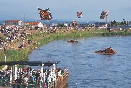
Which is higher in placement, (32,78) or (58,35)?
(32,78)

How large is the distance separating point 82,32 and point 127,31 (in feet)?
91.2

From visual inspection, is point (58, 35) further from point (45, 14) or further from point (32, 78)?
point (32, 78)

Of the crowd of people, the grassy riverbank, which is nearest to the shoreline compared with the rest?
the grassy riverbank

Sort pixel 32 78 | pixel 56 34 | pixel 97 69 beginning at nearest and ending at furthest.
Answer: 1. pixel 32 78
2. pixel 97 69
3. pixel 56 34

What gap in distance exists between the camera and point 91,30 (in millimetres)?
161500

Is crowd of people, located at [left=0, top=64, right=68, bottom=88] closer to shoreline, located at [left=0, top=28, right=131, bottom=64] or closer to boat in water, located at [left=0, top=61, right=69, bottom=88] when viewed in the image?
boat in water, located at [left=0, top=61, right=69, bottom=88]

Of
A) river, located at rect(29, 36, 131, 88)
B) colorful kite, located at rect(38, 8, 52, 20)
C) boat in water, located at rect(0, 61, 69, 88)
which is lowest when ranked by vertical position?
river, located at rect(29, 36, 131, 88)

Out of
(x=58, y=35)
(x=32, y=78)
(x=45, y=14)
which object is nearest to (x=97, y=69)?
(x=45, y=14)

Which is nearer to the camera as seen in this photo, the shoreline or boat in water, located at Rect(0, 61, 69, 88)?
boat in water, located at Rect(0, 61, 69, 88)

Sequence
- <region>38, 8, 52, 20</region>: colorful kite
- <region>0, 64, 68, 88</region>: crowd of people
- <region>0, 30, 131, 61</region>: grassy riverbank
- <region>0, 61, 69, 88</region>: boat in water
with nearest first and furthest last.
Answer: <region>0, 61, 69, 88</region>: boat in water < <region>0, 64, 68, 88</region>: crowd of people < <region>38, 8, 52, 20</region>: colorful kite < <region>0, 30, 131, 61</region>: grassy riverbank

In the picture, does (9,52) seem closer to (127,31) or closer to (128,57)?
(128,57)

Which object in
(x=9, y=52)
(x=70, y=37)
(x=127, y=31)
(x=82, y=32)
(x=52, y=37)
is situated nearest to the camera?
(x=9, y=52)

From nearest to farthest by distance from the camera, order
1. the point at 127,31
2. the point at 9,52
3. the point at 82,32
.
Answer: the point at 9,52 → the point at 82,32 → the point at 127,31

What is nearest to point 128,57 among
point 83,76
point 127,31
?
point 83,76
